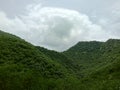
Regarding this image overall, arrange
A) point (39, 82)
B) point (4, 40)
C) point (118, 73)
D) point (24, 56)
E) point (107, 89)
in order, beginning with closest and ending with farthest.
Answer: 1. point (39, 82)
2. point (107, 89)
3. point (118, 73)
4. point (24, 56)
5. point (4, 40)

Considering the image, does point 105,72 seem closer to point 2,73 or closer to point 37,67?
point 37,67

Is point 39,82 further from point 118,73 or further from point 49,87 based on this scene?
point 118,73

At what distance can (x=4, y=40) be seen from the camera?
601 feet

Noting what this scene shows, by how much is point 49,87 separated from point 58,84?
285cm

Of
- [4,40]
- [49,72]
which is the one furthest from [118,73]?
[4,40]

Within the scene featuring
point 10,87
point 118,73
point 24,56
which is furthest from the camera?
point 24,56

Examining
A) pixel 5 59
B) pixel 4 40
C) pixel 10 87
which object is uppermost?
pixel 4 40

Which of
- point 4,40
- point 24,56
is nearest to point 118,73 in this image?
point 24,56

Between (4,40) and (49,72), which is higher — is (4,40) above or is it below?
above

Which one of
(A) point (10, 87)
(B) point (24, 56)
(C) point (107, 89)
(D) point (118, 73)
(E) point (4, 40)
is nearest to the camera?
(A) point (10, 87)

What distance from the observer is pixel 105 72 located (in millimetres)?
162125

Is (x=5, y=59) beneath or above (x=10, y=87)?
above

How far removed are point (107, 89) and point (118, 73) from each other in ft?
264

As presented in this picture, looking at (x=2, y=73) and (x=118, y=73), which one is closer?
(x=2, y=73)
